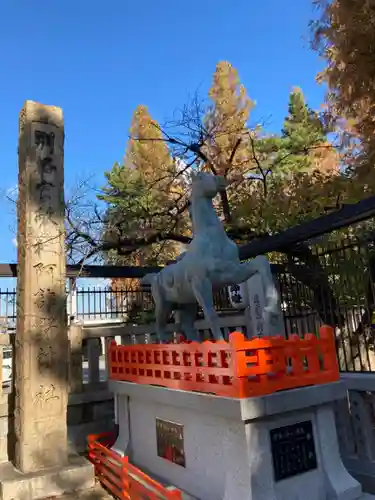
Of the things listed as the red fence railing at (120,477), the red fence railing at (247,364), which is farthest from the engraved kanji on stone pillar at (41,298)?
the red fence railing at (247,364)

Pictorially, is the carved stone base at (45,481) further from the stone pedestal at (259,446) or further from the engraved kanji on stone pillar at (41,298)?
the stone pedestal at (259,446)

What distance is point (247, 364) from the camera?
3592mm

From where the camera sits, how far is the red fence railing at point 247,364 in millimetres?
3203

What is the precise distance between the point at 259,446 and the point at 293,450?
1.25 feet

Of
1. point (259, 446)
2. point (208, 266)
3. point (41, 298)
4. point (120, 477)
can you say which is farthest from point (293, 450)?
point (41, 298)

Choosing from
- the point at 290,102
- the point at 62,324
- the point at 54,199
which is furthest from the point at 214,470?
the point at 290,102

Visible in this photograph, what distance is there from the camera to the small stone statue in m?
4.33

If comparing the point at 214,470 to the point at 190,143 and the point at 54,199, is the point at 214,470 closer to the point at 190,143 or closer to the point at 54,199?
the point at 54,199

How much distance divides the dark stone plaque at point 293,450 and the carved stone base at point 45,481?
287 centimetres

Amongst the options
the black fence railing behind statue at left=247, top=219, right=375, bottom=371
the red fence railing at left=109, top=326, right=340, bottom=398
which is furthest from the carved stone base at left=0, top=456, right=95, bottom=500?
the black fence railing behind statue at left=247, top=219, right=375, bottom=371

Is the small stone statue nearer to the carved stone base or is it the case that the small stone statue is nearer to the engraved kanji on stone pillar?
the engraved kanji on stone pillar

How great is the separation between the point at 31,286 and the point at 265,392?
352cm

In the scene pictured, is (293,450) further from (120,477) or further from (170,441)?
(120,477)

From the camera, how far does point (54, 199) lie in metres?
5.76
